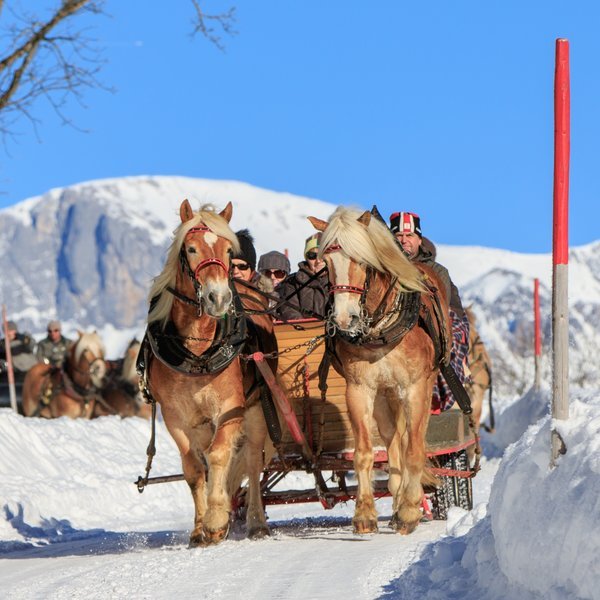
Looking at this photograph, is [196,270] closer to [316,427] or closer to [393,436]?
[393,436]

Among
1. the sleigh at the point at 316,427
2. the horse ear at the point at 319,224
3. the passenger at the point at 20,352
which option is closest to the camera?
the horse ear at the point at 319,224

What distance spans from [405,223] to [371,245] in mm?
2040

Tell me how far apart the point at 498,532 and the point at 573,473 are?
84 cm

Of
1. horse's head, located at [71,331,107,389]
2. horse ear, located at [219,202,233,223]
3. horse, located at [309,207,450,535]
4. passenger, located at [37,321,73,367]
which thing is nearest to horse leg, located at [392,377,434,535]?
horse, located at [309,207,450,535]

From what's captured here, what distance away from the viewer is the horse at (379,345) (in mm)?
8656

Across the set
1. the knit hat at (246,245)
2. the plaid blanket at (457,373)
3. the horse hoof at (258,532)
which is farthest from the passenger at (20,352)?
the horse hoof at (258,532)

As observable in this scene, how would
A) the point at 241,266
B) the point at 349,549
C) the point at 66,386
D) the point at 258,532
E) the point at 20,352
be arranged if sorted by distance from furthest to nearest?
the point at 20,352 → the point at 66,386 → the point at 241,266 → the point at 258,532 → the point at 349,549

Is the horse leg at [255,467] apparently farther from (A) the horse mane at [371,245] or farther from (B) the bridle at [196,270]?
(A) the horse mane at [371,245]

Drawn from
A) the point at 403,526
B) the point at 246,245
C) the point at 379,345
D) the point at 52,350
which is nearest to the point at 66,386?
the point at 52,350

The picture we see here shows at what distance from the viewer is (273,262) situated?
12172 mm

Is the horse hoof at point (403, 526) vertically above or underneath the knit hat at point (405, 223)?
underneath

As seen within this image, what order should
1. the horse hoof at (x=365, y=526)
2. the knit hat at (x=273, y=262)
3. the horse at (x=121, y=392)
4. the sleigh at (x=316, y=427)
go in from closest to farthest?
the horse hoof at (x=365, y=526)
the sleigh at (x=316, y=427)
the knit hat at (x=273, y=262)
the horse at (x=121, y=392)

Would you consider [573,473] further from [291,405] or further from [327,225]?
[291,405]

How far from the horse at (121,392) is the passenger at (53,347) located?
1.95 m
